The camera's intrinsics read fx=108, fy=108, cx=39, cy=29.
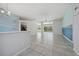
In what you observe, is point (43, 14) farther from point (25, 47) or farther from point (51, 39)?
point (25, 47)

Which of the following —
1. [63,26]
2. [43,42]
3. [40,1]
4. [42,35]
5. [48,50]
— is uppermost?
[40,1]

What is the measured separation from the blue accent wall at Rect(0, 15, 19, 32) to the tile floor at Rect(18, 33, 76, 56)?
70cm

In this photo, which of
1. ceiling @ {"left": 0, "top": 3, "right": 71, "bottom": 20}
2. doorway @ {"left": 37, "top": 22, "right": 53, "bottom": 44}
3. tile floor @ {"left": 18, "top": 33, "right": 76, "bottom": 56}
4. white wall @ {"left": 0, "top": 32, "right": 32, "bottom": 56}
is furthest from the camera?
doorway @ {"left": 37, "top": 22, "right": 53, "bottom": 44}

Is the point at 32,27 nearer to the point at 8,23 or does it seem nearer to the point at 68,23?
the point at 8,23

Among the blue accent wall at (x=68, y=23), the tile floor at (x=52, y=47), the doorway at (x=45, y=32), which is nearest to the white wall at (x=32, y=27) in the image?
the doorway at (x=45, y=32)

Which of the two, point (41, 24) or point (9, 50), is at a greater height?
point (41, 24)

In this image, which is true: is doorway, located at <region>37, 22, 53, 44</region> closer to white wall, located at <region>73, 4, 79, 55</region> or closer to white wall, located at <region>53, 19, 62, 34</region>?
white wall, located at <region>53, 19, 62, 34</region>

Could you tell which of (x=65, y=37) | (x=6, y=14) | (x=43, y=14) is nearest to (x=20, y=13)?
(x=6, y=14)

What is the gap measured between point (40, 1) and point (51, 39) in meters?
1.23

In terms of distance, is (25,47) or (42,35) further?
(25,47)

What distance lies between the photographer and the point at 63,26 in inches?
122

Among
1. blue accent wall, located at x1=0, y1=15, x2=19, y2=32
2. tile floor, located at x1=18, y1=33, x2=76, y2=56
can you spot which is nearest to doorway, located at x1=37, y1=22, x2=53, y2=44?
tile floor, located at x1=18, y1=33, x2=76, y2=56

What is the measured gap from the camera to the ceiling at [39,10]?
8.92ft

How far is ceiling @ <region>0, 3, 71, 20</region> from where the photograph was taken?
2719 mm
